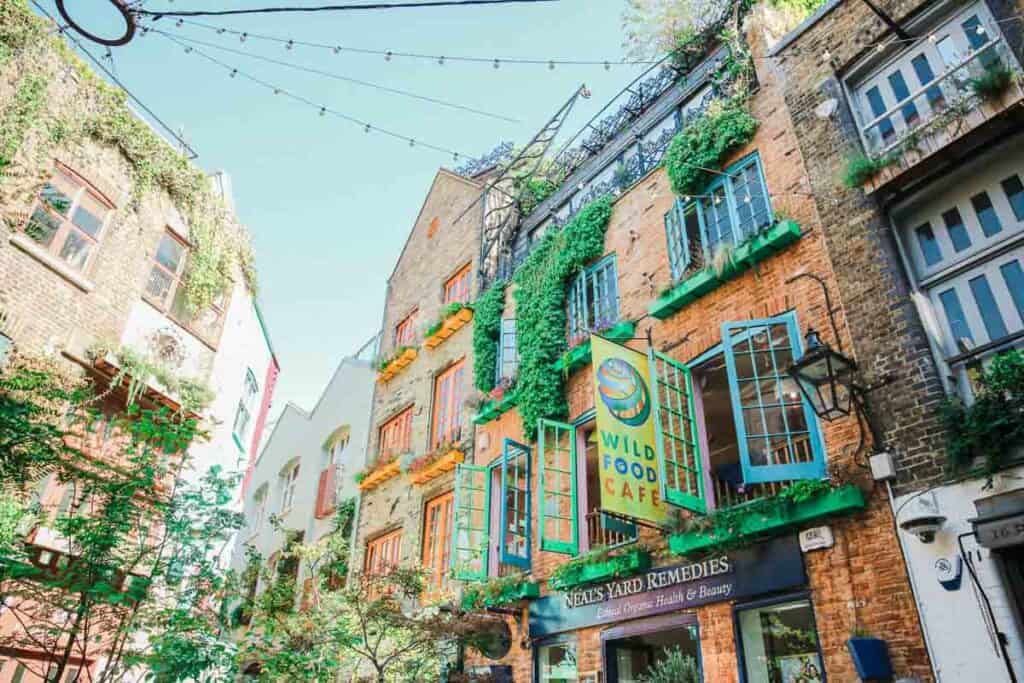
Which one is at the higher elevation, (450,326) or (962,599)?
(450,326)

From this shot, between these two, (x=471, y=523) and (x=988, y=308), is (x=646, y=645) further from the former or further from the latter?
(x=988, y=308)

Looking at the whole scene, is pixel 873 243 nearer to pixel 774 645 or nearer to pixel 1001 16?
pixel 1001 16

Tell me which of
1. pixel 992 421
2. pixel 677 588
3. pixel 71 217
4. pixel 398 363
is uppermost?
pixel 71 217

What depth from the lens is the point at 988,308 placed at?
21.2 ft

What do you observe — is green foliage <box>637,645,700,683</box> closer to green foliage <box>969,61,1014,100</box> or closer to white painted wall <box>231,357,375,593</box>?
green foliage <box>969,61,1014,100</box>

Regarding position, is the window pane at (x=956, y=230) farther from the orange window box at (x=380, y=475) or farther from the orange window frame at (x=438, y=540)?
the orange window box at (x=380, y=475)

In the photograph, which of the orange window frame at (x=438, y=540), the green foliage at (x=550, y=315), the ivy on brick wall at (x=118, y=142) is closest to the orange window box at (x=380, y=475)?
the orange window frame at (x=438, y=540)

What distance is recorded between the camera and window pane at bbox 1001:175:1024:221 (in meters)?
6.47

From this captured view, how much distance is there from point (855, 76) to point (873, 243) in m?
2.69

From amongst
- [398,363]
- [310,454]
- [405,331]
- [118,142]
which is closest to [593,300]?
[398,363]

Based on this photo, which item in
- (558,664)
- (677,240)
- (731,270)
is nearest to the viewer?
(731,270)

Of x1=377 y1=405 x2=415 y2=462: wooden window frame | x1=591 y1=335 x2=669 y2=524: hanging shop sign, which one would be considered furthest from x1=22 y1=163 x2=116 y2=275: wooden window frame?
x1=591 y1=335 x2=669 y2=524: hanging shop sign

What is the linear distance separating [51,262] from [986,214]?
1516 centimetres

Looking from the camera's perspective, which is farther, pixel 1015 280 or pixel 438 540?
pixel 438 540
